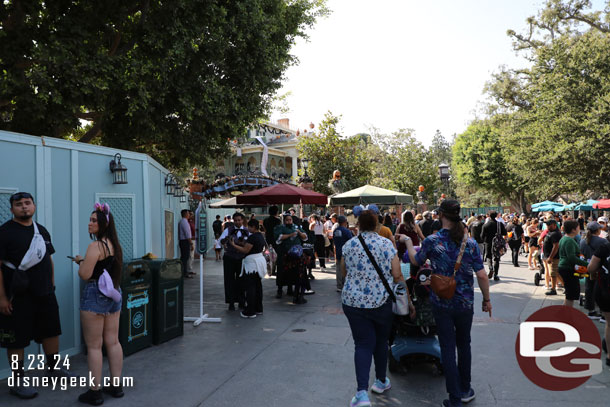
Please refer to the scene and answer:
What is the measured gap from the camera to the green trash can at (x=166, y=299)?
5.78m

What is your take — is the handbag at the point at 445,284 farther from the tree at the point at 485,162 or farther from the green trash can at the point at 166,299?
the tree at the point at 485,162

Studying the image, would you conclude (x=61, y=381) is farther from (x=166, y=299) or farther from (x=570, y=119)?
(x=570, y=119)

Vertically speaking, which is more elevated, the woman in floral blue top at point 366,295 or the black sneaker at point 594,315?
the woman in floral blue top at point 366,295

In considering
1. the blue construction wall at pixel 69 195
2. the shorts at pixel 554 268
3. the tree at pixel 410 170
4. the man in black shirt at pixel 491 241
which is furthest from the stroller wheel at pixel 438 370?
the tree at pixel 410 170

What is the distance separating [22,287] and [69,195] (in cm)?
170

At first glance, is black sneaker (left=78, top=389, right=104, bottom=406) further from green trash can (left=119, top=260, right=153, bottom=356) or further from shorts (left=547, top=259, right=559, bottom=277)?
shorts (left=547, top=259, right=559, bottom=277)

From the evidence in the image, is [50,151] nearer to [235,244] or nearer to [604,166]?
[235,244]

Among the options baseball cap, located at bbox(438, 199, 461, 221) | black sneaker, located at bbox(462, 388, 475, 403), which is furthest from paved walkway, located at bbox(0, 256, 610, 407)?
baseball cap, located at bbox(438, 199, 461, 221)

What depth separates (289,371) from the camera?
16.1 feet

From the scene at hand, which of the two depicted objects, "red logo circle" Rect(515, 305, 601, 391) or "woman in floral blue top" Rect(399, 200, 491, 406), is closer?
"woman in floral blue top" Rect(399, 200, 491, 406)

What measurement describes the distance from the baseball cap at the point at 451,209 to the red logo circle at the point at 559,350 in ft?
6.83

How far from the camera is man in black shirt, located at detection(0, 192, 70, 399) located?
4070 millimetres

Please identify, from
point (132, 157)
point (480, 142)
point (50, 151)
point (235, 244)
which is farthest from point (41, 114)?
point (480, 142)

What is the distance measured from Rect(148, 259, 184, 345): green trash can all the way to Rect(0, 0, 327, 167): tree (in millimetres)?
4671
